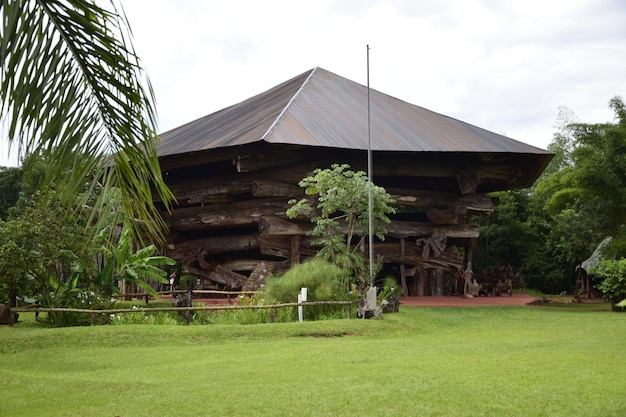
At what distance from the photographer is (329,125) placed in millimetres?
20406

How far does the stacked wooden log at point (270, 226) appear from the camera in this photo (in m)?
20.2

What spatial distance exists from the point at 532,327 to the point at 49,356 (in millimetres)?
9311

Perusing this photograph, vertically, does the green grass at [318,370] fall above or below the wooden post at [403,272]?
below

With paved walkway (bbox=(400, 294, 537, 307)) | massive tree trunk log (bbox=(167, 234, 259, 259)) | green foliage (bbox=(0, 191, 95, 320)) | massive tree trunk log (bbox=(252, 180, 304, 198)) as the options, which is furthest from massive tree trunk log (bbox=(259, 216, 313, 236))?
green foliage (bbox=(0, 191, 95, 320))

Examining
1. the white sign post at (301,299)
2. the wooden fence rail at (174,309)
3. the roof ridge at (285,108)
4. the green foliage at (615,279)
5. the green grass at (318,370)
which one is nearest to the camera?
the green grass at (318,370)

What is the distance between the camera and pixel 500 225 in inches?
1432

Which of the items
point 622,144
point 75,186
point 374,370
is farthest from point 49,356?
point 622,144

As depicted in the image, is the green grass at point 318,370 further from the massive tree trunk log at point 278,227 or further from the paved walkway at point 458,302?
the massive tree trunk log at point 278,227

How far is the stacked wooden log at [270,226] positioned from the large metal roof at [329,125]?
1.30 metres

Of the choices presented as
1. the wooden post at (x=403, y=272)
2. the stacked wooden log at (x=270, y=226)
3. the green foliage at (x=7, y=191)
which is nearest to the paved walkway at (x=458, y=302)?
the stacked wooden log at (x=270, y=226)

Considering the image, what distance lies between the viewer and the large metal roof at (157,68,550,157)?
19172mm

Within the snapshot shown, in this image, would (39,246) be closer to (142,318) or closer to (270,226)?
(142,318)

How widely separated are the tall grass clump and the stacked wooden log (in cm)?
391

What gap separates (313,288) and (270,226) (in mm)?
4494
